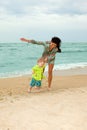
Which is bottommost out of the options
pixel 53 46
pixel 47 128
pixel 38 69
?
pixel 47 128

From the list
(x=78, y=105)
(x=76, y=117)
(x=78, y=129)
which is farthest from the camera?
(x=78, y=105)

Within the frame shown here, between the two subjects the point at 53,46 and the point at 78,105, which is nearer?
the point at 78,105

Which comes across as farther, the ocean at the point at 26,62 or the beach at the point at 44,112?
the ocean at the point at 26,62

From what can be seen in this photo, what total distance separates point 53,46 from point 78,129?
3442 millimetres

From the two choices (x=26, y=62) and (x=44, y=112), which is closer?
(x=44, y=112)

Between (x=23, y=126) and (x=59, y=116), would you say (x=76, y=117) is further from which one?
(x=23, y=126)

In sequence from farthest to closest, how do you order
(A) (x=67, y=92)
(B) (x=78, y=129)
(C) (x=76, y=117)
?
(A) (x=67, y=92) → (C) (x=76, y=117) → (B) (x=78, y=129)

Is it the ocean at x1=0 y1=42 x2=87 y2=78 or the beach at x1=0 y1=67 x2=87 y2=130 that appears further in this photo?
the ocean at x1=0 y1=42 x2=87 y2=78

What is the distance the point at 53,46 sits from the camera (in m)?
8.44

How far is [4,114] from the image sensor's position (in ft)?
19.8

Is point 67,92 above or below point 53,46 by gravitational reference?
below

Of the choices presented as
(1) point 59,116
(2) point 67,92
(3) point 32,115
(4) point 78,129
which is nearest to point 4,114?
(3) point 32,115

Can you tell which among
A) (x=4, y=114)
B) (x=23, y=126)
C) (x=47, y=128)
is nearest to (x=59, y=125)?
(x=47, y=128)

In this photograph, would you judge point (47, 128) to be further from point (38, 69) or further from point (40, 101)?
point (38, 69)
